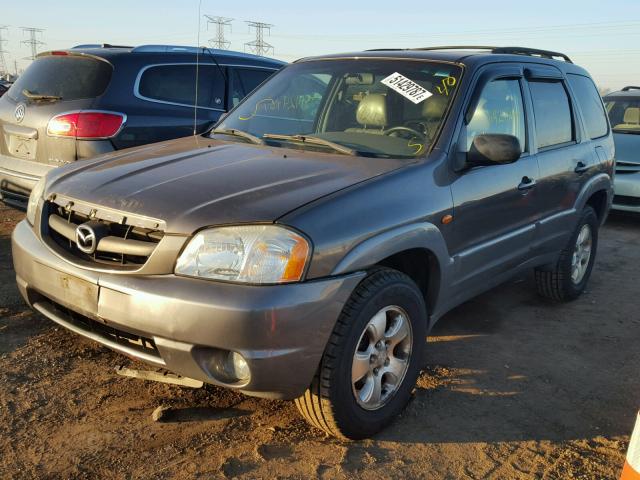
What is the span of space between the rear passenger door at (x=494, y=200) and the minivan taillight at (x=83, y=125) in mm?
2978

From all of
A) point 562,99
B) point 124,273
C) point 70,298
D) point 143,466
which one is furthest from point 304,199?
point 562,99

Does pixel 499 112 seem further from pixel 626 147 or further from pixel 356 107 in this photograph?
pixel 626 147

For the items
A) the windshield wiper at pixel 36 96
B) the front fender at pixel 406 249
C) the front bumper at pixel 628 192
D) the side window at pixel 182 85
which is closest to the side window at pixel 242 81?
the side window at pixel 182 85

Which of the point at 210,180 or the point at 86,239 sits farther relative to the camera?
the point at 210,180

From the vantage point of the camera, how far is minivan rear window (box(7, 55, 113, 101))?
16.9 feet

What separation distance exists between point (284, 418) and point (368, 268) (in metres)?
0.87

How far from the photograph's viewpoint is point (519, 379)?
11.6 ft

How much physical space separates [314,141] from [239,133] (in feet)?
1.92

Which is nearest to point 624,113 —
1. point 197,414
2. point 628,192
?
point 628,192

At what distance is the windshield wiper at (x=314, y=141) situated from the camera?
3.27 meters

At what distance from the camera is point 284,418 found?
297 cm

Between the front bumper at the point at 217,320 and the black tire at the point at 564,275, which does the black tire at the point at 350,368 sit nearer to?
the front bumper at the point at 217,320

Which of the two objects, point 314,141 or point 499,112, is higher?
point 499,112

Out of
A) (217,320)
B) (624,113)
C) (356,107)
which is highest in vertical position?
(356,107)
